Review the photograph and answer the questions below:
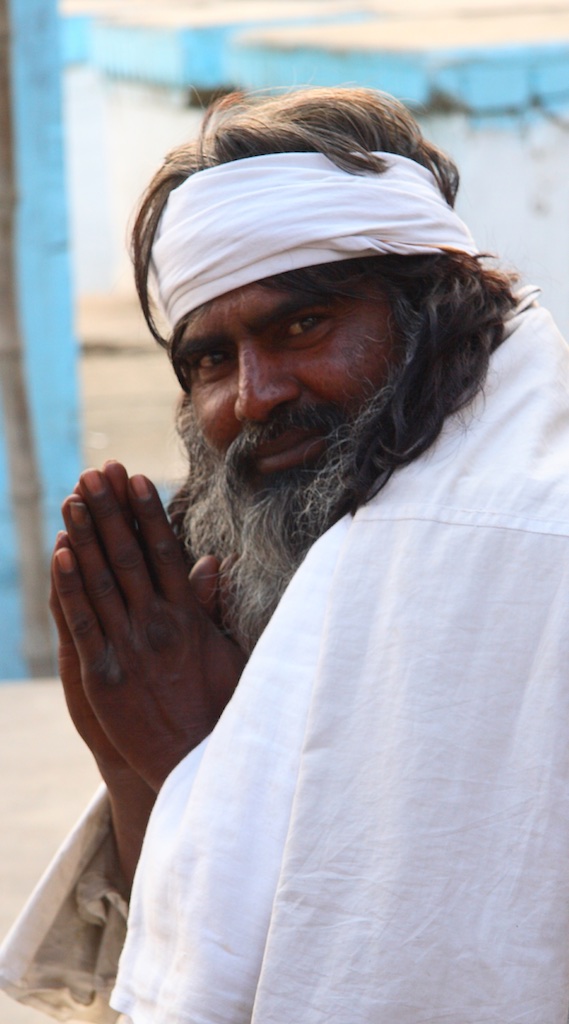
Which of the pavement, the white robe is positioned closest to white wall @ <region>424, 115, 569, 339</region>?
the pavement

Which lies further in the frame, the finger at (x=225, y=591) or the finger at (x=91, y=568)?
the finger at (x=225, y=591)

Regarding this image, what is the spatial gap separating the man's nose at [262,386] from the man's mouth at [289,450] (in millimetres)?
46

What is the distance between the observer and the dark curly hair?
5.91ft

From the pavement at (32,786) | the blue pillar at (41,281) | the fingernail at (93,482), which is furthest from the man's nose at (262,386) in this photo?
the blue pillar at (41,281)

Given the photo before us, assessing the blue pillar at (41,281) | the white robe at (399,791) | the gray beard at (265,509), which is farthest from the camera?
the blue pillar at (41,281)

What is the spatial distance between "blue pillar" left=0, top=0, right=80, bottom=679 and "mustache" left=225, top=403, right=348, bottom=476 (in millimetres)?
3482

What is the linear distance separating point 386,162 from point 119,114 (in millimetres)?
4154

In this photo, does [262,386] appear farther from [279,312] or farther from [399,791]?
[399,791]

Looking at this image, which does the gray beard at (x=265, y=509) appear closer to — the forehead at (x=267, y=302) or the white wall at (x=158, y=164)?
the forehead at (x=267, y=302)

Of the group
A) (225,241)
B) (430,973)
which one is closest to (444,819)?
(430,973)

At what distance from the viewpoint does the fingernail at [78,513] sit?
1962 mm

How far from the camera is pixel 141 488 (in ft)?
6.53

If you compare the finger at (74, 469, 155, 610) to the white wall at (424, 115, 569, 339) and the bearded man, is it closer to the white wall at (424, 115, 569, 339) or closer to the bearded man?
the bearded man

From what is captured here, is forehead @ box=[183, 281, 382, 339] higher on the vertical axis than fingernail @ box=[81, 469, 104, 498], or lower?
higher
